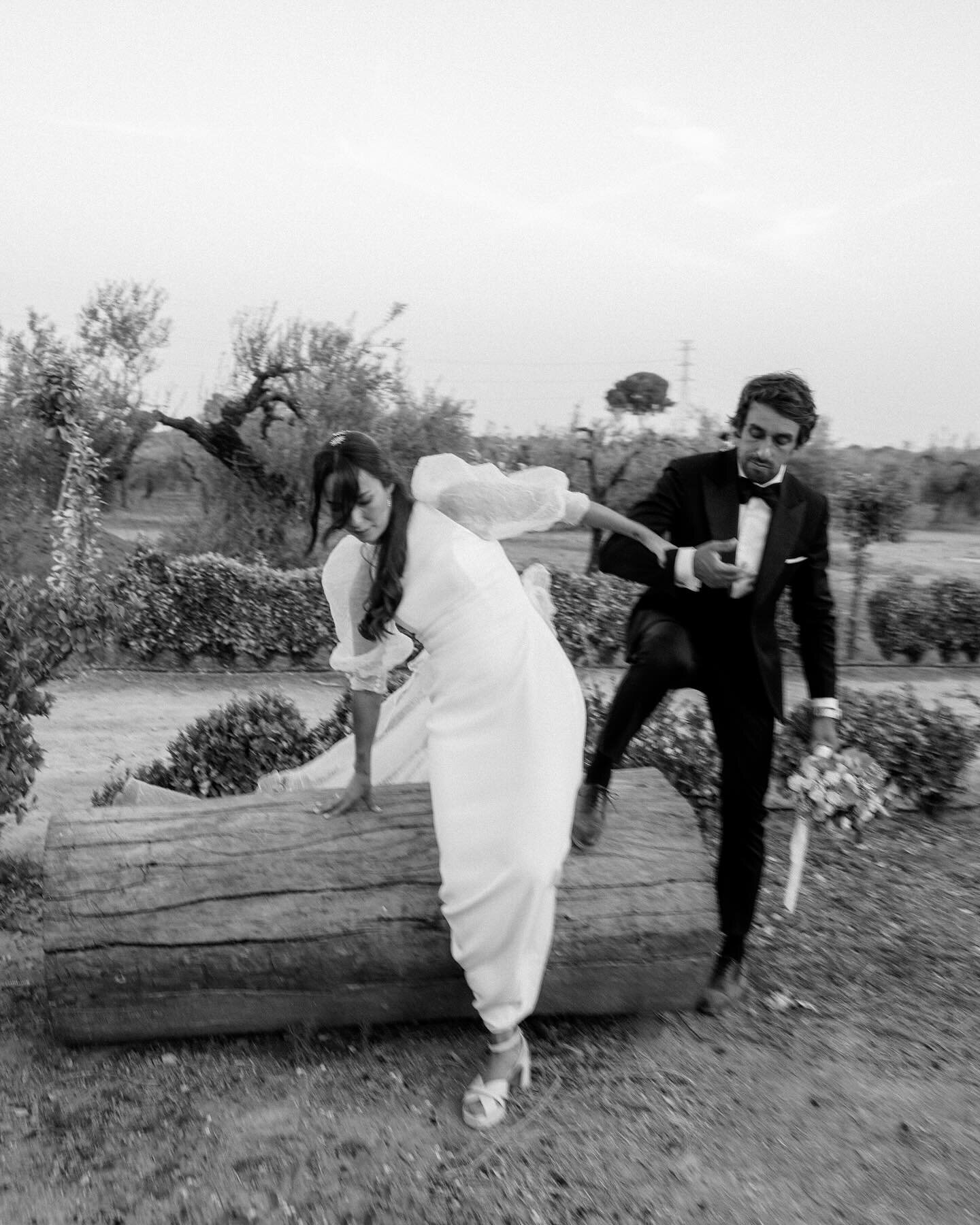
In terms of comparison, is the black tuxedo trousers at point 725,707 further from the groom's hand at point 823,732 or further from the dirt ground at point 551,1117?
the dirt ground at point 551,1117

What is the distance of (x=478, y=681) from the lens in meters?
3.46

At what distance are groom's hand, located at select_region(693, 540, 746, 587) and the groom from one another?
0.10 m

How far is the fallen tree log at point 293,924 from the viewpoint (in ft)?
11.3

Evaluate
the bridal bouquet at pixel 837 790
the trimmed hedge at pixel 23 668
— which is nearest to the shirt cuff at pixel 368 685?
the bridal bouquet at pixel 837 790

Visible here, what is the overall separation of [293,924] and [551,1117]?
95 centimetres

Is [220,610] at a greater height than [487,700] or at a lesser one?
lesser

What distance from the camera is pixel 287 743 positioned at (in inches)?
230

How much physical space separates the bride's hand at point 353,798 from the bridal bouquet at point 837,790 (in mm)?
1506

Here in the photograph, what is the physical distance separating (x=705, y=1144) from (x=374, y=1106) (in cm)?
95

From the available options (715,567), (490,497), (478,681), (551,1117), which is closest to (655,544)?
(715,567)

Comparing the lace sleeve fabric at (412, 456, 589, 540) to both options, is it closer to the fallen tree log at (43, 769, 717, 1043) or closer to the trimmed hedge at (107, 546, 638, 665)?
the fallen tree log at (43, 769, 717, 1043)

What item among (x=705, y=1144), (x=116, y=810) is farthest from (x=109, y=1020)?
(x=705, y=1144)

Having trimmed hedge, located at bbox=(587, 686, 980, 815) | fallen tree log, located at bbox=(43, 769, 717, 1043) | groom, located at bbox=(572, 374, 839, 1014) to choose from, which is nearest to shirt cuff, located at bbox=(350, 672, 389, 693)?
fallen tree log, located at bbox=(43, 769, 717, 1043)

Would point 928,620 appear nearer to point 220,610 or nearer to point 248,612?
point 248,612
